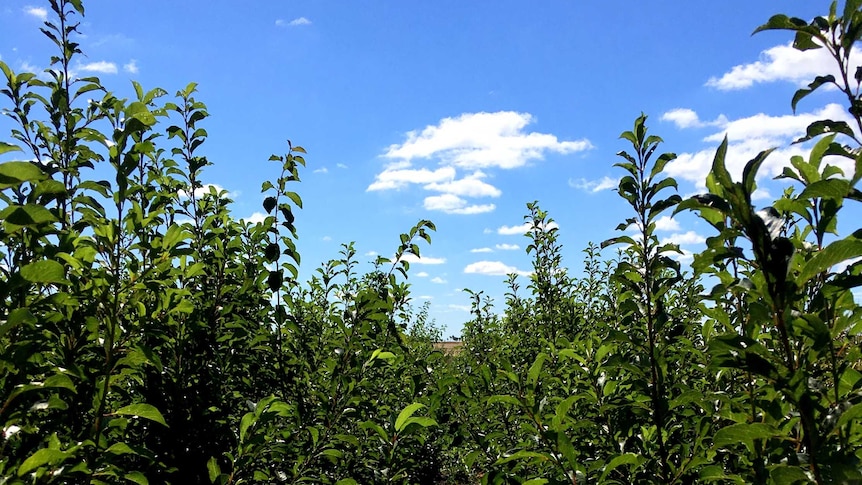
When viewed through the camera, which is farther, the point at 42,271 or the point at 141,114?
the point at 141,114

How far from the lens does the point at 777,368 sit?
1.48m

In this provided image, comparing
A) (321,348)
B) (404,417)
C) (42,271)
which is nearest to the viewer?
(42,271)

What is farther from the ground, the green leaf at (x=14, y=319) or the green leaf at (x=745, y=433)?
the green leaf at (x=14, y=319)

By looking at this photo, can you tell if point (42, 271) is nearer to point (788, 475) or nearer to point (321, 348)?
point (788, 475)

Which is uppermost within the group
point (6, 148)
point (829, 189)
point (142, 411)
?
point (6, 148)

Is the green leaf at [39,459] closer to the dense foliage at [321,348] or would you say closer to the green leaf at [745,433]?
the dense foliage at [321,348]

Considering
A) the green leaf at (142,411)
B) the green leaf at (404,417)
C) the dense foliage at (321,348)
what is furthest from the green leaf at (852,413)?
the green leaf at (142,411)

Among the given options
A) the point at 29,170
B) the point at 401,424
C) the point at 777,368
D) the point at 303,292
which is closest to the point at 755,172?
the point at 777,368

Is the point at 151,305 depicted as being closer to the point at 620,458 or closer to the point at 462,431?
the point at 620,458

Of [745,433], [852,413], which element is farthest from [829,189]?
[745,433]

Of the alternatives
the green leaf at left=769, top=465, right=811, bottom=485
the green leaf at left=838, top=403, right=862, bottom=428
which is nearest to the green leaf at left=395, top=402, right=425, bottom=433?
the green leaf at left=769, top=465, right=811, bottom=485

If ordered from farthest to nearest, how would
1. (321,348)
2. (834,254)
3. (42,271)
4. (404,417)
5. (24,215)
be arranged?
(321,348) < (404,417) < (42,271) < (24,215) < (834,254)

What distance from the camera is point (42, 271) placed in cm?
155

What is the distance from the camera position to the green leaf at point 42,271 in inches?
60.4
